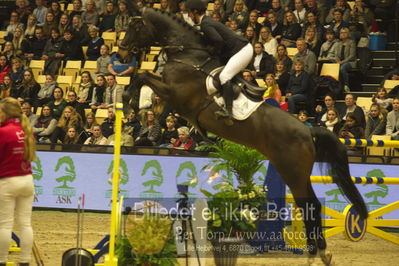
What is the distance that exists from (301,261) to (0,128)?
4.28m

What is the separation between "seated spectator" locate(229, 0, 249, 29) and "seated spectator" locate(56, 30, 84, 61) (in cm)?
386

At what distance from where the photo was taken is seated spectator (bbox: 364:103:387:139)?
12828 millimetres

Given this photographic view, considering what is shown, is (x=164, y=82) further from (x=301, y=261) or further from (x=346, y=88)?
(x=346, y=88)

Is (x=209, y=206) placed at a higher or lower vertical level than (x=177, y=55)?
lower

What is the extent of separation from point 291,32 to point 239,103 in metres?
6.99

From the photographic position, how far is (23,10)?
1981cm

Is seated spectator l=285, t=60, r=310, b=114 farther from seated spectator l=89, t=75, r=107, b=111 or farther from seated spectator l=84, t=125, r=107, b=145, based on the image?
seated spectator l=89, t=75, r=107, b=111

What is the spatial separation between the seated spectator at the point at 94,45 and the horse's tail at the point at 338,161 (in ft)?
30.2

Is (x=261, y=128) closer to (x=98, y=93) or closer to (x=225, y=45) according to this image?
(x=225, y=45)

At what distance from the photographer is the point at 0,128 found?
6.94m

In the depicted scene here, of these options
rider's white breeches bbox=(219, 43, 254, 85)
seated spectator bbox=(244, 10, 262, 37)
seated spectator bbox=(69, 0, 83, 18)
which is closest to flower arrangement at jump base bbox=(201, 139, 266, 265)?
rider's white breeches bbox=(219, 43, 254, 85)

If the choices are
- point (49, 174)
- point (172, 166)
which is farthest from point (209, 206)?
point (49, 174)

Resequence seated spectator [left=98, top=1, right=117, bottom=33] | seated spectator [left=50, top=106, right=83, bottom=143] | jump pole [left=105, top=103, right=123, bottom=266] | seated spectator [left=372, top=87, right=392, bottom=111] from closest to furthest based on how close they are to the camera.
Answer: jump pole [left=105, top=103, right=123, bottom=266] → seated spectator [left=372, top=87, right=392, bottom=111] → seated spectator [left=50, top=106, right=83, bottom=143] → seated spectator [left=98, top=1, right=117, bottom=33]

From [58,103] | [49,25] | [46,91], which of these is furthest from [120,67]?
[49,25]
